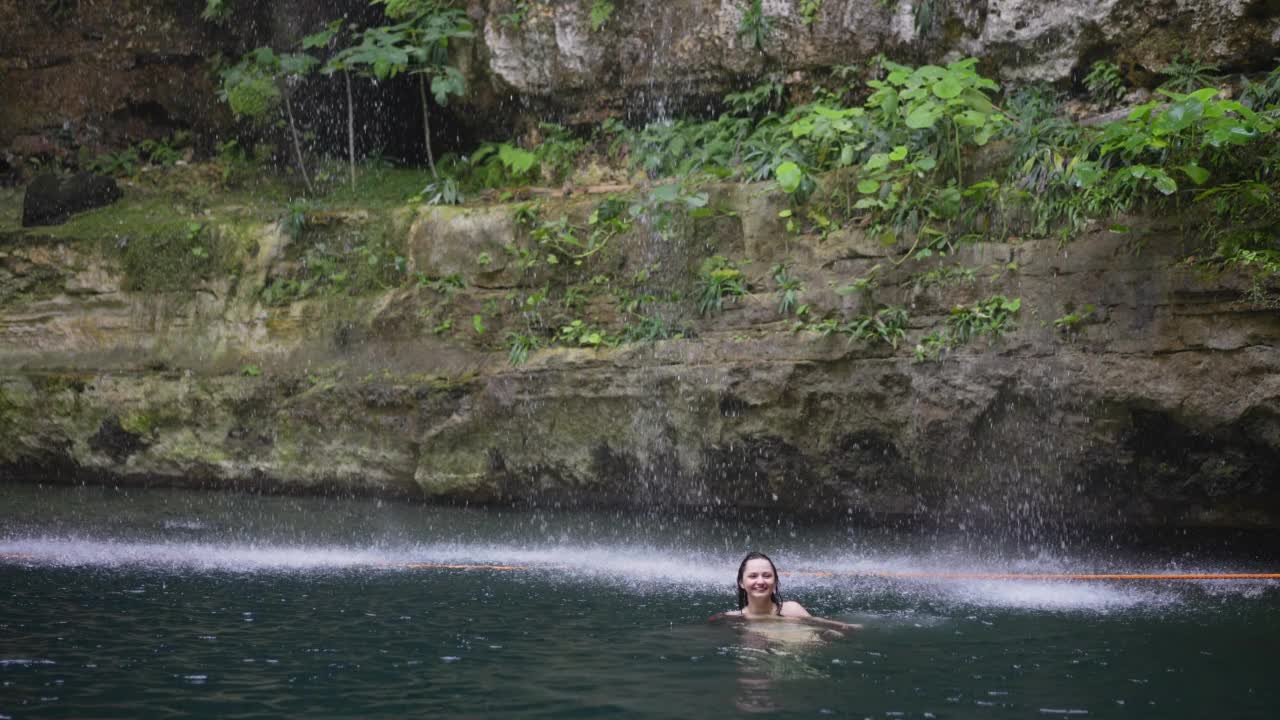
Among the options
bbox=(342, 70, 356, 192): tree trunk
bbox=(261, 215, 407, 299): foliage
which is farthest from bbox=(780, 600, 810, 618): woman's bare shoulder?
bbox=(342, 70, 356, 192): tree trunk

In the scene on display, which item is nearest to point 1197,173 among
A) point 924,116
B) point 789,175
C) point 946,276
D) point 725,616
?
point 946,276

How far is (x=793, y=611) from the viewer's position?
531cm

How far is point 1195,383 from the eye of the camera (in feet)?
21.9

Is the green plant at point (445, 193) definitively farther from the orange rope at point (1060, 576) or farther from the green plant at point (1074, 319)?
the green plant at point (1074, 319)

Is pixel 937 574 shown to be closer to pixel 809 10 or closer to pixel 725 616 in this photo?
pixel 725 616

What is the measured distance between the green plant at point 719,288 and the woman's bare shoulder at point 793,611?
359cm

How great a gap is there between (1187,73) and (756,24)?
3624 mm

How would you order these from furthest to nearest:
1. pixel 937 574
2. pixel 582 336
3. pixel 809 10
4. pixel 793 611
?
pixel 809 10, pixel 582 336, pixel 937 574, pixel 793 611

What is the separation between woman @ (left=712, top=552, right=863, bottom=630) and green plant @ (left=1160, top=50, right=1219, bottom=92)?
5.03 meters

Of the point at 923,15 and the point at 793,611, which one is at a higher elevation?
the point at 923,15

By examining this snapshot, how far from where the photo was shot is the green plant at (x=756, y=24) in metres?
9.61

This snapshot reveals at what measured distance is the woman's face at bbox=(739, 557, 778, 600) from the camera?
17.3 feet

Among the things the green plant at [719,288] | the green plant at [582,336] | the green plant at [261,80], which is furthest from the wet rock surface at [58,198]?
the green plant at [719,288]

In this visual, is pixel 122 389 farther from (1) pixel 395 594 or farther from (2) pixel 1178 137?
(2) pixel 1178 137
